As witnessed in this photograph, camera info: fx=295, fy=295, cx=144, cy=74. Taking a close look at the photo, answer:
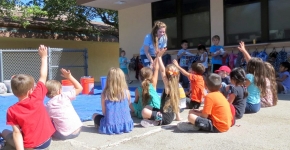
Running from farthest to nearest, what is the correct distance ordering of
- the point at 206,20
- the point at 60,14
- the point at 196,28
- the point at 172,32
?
the point at 60,14 < the point at 172,32 < the point at 196,28 < the point at 206,20

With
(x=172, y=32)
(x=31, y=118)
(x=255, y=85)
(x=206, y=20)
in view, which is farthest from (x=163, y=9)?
(x=31, y=118)

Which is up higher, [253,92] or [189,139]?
[253,92]

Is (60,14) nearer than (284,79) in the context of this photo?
No

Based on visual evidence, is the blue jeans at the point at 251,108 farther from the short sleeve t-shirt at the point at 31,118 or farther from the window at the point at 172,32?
the window at the point at 172,32

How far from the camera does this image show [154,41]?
17.9ft

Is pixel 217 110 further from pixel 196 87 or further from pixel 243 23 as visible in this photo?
pixel 243 23

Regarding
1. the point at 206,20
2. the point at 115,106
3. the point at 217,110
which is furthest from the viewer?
the point at 206,20

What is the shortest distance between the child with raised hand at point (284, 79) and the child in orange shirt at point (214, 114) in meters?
3.99

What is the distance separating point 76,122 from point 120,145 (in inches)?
27.0

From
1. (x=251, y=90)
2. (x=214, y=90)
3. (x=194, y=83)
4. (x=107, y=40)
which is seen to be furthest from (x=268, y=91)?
(x=107, y=40)

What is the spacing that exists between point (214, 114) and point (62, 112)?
6.30 feet

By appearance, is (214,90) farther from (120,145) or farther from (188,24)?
(188,24)

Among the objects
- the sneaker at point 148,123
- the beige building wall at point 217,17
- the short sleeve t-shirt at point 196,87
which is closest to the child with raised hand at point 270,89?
the short sleeve t-shirt at point 196,87

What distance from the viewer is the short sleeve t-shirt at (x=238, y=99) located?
440 cm
